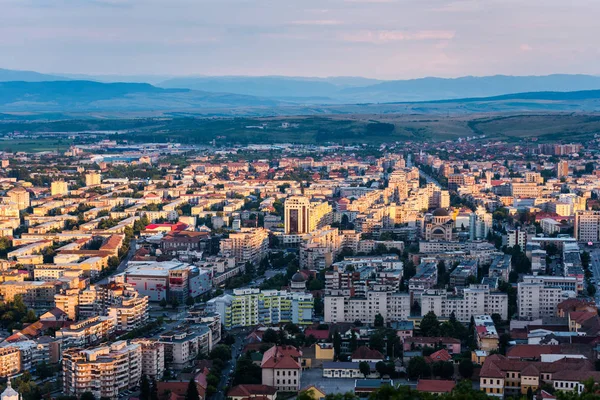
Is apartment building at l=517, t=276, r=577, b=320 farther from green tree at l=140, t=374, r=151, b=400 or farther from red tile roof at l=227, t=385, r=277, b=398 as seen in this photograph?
green tree at l=140, t=374, r=151, b=400

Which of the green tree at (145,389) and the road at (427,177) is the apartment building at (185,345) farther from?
the road at (427,177)

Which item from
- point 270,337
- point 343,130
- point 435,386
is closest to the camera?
point 435,386

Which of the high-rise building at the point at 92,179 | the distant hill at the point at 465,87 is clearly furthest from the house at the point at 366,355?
the distant hill at the point at 465,87

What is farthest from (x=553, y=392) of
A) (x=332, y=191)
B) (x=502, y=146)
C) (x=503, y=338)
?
(x=502, y=146)

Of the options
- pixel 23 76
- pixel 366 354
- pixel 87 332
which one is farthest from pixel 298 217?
pixel 23 76

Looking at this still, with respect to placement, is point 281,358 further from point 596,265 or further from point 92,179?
point 92,179

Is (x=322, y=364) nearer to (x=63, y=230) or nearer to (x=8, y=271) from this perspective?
(x=8, y=271)
